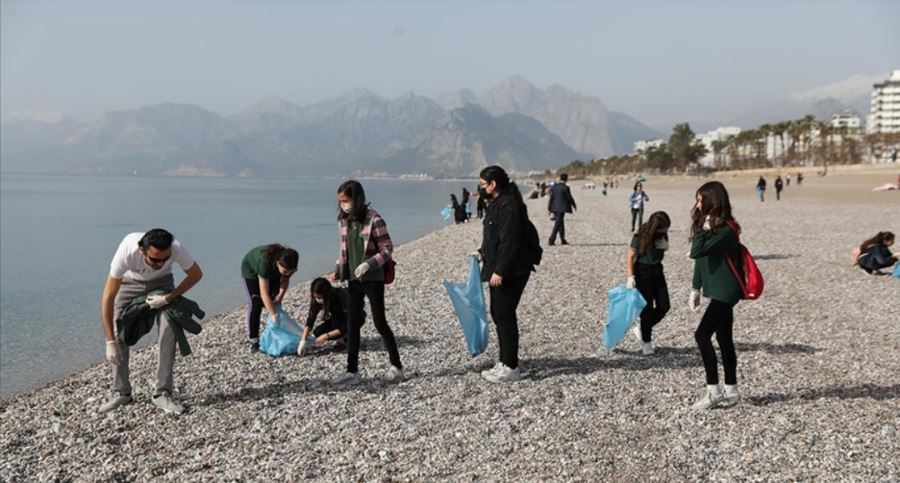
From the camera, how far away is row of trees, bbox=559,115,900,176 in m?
100

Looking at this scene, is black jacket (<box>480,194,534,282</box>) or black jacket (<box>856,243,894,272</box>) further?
black jacket (<box>856,243,894,272</box>)

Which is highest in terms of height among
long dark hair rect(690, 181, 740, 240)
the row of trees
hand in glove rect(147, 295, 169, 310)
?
the row of trees

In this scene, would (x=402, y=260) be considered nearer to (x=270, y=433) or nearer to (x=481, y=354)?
(x=481, y=354)

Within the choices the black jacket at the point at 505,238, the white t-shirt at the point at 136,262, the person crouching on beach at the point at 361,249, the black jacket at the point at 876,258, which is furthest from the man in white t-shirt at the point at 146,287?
the black jacket at the point at 876,258

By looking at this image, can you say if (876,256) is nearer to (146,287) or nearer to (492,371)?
(492,371)

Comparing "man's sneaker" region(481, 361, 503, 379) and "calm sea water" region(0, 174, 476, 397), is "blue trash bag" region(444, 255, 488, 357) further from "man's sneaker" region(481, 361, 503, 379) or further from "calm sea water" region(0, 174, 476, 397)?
"calm sea water" region(0, 174, 476, 397)

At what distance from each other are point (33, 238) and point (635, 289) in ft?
129

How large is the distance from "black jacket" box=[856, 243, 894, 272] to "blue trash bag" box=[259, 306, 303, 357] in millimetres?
11788

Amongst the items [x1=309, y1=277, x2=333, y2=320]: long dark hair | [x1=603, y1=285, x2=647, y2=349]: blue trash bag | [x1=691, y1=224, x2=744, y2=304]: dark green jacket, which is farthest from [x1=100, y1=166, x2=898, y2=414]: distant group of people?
[x1=309, y1=277, x2=333, y2=320]: long dark hair

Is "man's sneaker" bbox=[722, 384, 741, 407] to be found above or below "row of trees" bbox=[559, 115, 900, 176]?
below

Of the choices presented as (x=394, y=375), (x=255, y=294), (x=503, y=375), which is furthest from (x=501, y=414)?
(x=255, y=294)

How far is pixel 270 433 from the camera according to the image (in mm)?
5246

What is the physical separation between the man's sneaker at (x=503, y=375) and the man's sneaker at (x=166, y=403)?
116 inches

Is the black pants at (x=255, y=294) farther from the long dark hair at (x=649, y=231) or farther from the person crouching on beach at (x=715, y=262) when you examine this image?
the person crouching on beach at (x=715, y=262)
